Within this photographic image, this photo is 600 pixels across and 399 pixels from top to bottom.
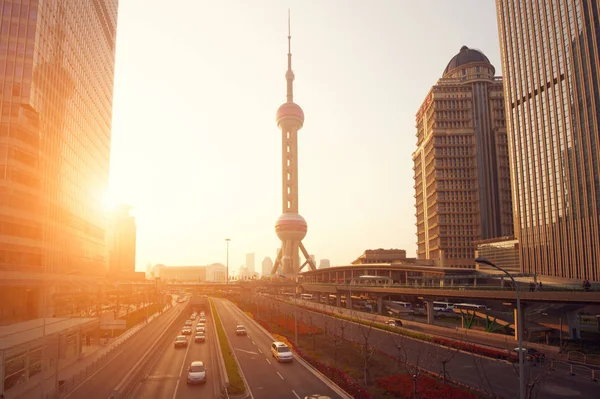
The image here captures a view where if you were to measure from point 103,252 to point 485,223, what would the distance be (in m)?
115

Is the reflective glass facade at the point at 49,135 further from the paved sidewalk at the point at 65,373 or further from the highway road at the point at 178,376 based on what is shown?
the highway road at the point at 178,376

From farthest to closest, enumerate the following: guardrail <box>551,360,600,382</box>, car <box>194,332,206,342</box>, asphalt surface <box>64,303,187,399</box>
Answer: car <box>194,332,206,342</box> → guardrail <box>551,360,600,382</box> → asphalt surface <box>64,303,187,399</box>

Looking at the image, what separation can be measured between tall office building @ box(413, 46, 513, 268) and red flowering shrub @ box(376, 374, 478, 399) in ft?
354

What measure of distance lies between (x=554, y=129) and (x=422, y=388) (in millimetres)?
78004

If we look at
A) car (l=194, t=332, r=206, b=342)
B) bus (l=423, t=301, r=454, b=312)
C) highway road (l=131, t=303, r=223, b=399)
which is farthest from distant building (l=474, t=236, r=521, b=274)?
highway road (l=131, t=303, r=223, b=399)

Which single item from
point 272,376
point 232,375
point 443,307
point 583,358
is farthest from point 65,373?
point 443,307

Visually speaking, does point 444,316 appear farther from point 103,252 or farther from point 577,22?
point 103,252

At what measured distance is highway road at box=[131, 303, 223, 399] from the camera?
118ft

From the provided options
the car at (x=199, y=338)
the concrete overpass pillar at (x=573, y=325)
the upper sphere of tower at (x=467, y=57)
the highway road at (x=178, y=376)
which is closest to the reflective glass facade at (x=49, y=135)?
the car at (x=199, y=338)

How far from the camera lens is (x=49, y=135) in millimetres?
82625

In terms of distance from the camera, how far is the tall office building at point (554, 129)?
3285 inches

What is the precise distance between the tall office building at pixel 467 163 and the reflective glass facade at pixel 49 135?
333ft

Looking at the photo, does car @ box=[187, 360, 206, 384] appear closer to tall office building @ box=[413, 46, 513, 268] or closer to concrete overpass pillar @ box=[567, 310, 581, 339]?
concrete overpass pillar @ box=[567, 310, 581, 339]

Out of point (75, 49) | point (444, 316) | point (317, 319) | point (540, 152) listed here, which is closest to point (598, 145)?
point (540, 152)
